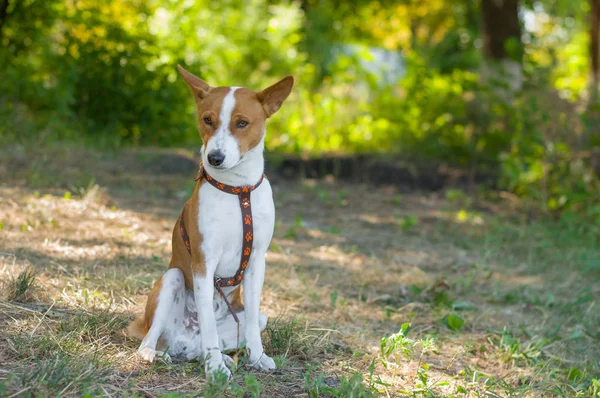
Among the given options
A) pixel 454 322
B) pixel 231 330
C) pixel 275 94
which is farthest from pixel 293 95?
pixel 231 330

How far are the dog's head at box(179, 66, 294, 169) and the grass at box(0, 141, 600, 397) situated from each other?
3.22 feet

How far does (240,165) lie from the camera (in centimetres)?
312

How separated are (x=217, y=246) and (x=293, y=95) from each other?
8.04 metres

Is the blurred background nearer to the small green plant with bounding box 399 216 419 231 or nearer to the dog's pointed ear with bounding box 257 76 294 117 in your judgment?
the small green plant with bounding box 399 216 419 231

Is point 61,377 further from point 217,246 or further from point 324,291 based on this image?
point 324,291

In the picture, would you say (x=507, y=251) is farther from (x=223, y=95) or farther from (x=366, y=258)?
(x=223, y=95)

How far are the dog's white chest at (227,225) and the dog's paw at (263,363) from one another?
43cm

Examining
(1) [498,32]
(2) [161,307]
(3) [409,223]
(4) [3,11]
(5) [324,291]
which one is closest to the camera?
(2) [161,307]

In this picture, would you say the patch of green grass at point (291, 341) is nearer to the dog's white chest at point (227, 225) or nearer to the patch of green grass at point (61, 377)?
the dog's white chest at point (227, 225)

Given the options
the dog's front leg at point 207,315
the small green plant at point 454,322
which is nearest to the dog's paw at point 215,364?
the dog's front leg at point 207,315

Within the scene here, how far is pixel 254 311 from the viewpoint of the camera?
323 cm

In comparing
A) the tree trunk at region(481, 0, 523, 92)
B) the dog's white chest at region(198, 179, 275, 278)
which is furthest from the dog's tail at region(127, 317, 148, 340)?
the tree trunk at region(481, 0, 523, 92)

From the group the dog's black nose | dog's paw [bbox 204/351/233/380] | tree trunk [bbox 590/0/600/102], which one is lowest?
dog's paw [bbox 204/351/233/380]

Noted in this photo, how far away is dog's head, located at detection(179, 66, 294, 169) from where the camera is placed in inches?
116
